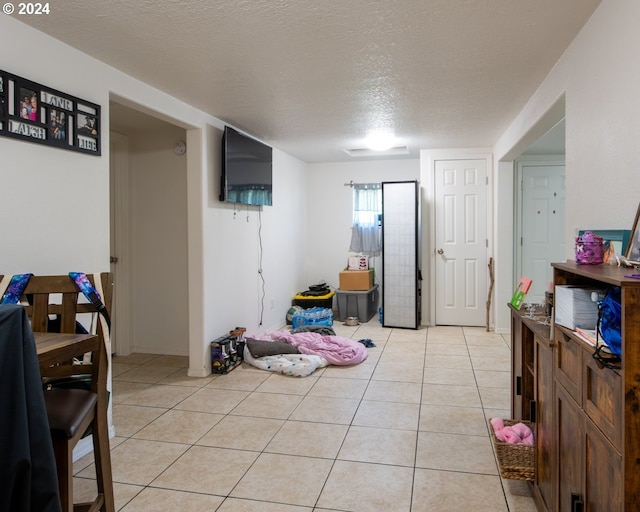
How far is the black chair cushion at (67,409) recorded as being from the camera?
1.35 meters

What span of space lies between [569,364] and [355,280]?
4407 mm

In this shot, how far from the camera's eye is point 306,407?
304 centimetres

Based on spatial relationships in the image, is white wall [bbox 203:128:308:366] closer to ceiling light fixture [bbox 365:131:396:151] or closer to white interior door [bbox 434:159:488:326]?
ceiling light fixture [bbox 365:131:396:151]

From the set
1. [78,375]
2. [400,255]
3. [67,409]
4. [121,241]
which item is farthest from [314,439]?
[400,255]

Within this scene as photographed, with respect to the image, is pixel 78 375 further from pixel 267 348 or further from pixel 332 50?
pixel 267 348

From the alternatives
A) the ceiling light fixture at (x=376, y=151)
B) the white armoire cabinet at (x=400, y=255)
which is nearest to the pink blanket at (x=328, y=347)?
the white armoire cabinet at (x=400, y=255)

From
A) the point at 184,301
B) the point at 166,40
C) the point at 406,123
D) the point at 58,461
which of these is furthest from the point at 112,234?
the point at 58,461

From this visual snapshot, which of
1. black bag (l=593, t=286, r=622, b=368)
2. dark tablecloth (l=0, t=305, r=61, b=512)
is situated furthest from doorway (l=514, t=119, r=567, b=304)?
dark tablecloth (l=0, t=305, r=61, b=512)

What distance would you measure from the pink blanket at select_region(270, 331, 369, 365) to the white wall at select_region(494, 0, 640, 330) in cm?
221

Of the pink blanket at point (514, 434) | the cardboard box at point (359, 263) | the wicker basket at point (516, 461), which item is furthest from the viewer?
the cardboard box at point (359, 263)

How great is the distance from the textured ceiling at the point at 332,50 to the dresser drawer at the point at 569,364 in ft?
4.83

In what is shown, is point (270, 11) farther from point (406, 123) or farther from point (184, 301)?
point (184, 301)

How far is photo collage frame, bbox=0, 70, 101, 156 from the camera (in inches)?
78.7

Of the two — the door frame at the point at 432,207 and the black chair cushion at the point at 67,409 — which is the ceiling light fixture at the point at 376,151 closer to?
the door frame at the point at 432,207
